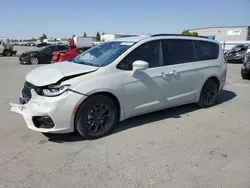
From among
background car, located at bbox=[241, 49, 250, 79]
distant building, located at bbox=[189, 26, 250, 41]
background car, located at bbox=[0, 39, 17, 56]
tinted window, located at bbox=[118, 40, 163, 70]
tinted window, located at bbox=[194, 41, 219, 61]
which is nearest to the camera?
tinted window, located at bbox=[118, 40, 163, 70]

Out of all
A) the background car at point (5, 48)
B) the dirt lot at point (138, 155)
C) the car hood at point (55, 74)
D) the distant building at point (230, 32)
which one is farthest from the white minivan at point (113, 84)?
the distant building at point (230, 32)

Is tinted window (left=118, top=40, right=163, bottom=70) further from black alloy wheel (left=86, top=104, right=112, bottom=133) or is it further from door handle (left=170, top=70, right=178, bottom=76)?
black alloy wheel (left=86, top=104, right=112, bottom=133)

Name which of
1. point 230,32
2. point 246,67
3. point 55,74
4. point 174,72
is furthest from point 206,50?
point 230,32

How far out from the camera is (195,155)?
3246 mm

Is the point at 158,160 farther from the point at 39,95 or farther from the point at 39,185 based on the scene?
the point at 39,95

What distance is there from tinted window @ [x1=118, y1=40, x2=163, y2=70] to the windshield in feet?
0.55

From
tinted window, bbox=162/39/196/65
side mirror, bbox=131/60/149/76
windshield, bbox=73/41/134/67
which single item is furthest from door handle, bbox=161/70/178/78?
windshield, bbox=73/41/134/67

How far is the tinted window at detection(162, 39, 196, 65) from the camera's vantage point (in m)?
4.47

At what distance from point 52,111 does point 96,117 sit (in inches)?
28.8

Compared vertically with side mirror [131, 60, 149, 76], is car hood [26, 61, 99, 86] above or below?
below

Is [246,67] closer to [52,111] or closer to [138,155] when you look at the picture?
[138,155]

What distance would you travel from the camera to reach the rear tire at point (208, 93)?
5.32m

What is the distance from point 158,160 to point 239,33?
72.5 m

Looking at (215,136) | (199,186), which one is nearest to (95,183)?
(199,186)
